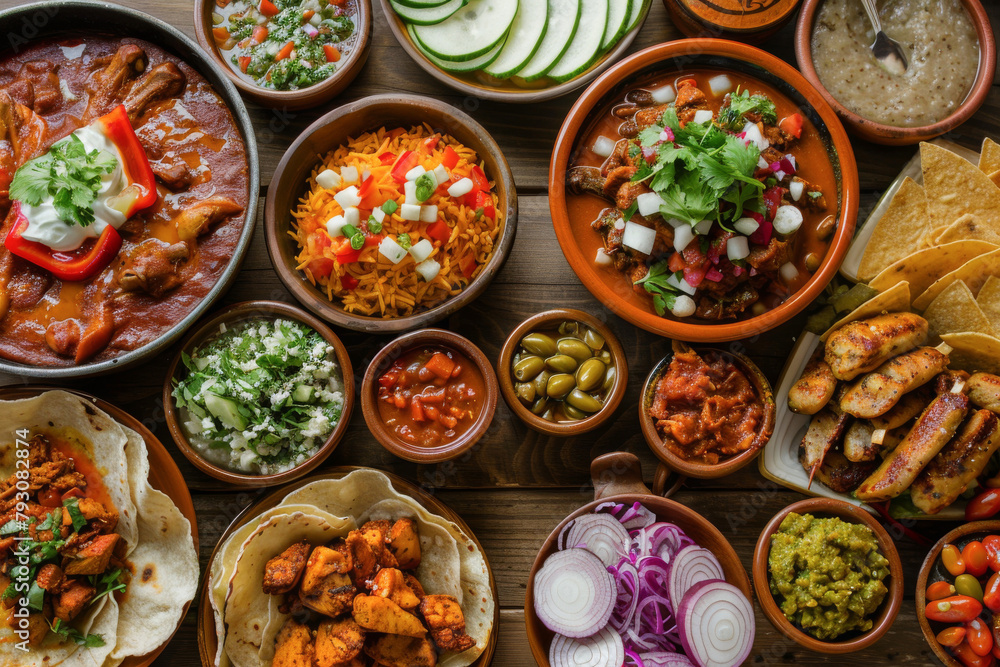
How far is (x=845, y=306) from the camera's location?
10.1 feet

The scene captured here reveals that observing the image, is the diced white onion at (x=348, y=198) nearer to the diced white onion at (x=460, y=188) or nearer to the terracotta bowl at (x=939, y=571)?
the diced white onion at (x=460, y=188)

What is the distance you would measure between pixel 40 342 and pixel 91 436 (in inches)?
18.2

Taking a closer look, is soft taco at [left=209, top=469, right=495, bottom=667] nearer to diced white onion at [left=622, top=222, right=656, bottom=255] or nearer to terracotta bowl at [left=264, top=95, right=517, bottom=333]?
terracotta bowl at [left=264, top=95, right=517, bottom=333]

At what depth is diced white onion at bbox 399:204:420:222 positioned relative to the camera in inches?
113

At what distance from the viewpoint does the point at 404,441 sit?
301 cm

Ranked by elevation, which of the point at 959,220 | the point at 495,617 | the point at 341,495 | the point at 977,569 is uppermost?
the point at 959,220

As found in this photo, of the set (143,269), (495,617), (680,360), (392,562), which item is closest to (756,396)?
(680,360)

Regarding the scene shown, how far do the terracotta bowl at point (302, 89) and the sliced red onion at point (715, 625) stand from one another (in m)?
2.80

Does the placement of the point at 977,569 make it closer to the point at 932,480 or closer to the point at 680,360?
the point at 932,480

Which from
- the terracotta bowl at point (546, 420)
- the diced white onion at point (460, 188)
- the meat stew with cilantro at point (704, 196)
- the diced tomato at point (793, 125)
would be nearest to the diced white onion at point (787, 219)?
the meat stew with cilantro at point (704, 196)

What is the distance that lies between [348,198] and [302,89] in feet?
2.07

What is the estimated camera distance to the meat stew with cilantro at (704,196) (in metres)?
2.67

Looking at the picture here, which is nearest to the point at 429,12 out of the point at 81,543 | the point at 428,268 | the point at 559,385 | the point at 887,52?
the point at 428,268

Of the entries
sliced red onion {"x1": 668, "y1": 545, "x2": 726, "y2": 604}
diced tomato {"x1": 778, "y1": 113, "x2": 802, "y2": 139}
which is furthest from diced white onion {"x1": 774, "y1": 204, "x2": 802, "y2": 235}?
sliced red onion {"x1": 668, "y1": 545, "x2": 726, "y2": 604}
